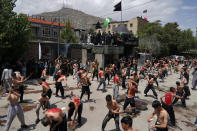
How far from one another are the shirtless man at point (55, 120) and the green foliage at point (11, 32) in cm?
814

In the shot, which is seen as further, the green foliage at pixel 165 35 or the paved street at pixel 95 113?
the green foliage at pixel 165 35

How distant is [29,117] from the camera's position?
6117mm

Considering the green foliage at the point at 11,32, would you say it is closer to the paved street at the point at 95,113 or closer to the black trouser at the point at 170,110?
the paved street at the point at 95,113

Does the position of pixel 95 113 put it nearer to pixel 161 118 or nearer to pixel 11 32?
pixel 161 118

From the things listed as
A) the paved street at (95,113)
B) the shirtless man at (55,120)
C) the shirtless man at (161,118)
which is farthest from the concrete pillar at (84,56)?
the shirtless man at (55,120)

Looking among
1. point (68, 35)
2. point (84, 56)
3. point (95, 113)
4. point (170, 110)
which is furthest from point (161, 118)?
point (68, 35)

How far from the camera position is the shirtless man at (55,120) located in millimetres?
3580

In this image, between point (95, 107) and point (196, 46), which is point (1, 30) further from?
point (196, 46)

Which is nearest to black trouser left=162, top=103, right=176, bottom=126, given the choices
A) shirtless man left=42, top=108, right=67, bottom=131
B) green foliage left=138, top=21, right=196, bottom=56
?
shirtless man left=42, top=108, right=67, bottom=131

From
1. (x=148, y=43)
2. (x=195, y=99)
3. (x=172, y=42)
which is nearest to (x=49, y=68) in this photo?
(x=195, y=99)

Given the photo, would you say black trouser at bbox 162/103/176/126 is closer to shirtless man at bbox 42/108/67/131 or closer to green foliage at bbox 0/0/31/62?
shirtless man at bbox 42/108/67/131

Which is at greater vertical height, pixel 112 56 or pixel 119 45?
pixel 119 45

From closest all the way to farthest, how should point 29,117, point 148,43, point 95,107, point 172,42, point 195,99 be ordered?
point 29,117, point 95,107, point 195,99, point 148,43, point 172,42

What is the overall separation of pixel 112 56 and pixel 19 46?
33.3 feet
